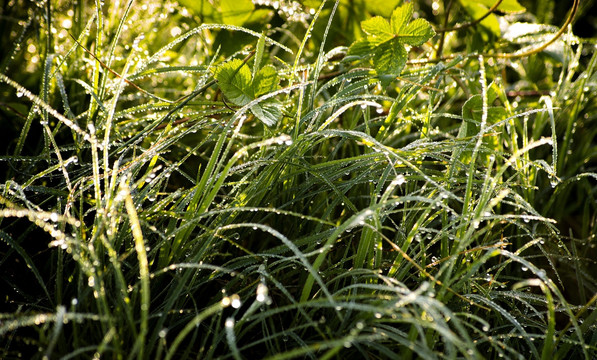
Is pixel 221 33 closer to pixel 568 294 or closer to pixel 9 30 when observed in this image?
pixel 9 30

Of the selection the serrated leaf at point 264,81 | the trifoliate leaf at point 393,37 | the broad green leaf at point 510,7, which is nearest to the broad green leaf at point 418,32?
the trifoliate leaf at point 393,37

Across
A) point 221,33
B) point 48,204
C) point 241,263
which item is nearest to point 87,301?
point 241,263

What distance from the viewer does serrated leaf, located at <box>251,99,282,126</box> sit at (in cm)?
90

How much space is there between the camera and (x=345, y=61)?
111 cm

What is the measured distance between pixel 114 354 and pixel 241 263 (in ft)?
0.83

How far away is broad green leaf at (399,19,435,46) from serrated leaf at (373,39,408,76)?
0.07 ft

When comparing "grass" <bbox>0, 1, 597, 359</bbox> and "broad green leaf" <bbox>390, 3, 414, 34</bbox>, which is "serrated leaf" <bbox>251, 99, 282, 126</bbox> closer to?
"grass" <bbox>0, 1, 597, 359</bbox>

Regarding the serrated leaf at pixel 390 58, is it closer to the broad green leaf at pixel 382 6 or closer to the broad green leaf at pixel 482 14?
the broad green leaf at pixel 382 6

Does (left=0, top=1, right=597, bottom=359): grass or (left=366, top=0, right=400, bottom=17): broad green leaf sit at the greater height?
(left=366, top=0, right=400, bottom=17): broad green leaf

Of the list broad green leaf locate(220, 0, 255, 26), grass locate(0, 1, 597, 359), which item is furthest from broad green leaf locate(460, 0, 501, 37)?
broad green leaf locate(220, 0, 255, 26)

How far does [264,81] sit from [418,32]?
0.35 meters

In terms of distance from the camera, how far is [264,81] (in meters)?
0.96

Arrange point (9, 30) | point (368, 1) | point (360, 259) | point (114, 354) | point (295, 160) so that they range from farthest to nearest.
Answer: point (9, 30) < point (368, 1) < point (295, 160) < point (360, 259) < point (114, 354)

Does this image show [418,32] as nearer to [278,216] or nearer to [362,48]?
[362,48]
